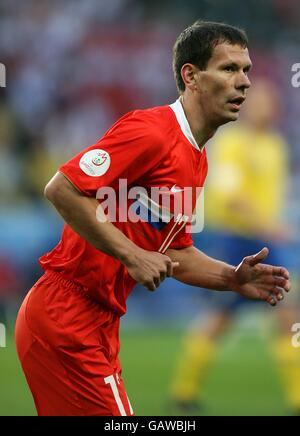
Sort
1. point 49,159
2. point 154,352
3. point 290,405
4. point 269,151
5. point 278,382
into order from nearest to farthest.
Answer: point 290,405, point 269,151, point 278,382, point 154,352, point 49,159

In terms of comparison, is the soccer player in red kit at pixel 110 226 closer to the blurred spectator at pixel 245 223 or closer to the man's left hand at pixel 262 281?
the man's left hand at pixel 262 281

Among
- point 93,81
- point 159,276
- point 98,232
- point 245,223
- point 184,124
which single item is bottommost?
point 245,223

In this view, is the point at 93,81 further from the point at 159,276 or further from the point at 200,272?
the point at 159,276

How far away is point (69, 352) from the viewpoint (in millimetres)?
3938

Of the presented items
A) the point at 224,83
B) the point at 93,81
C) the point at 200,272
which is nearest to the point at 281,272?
the point at 200,272

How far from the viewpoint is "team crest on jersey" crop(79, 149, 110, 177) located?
12.2ft

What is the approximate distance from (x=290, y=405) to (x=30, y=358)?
12.1 ft

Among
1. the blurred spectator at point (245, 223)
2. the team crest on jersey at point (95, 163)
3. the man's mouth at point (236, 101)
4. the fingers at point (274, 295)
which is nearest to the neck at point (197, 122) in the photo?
the man's mouth at point (236, 101)

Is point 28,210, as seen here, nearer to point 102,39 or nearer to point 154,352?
point 154,352

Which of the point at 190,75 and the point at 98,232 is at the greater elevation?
the point at 190,75

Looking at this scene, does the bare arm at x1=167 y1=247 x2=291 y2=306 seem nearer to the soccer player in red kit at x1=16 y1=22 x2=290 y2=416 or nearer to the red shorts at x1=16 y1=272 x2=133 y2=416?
the soccer player in red kit at x1=16 y1=22 x2=290 y2=416

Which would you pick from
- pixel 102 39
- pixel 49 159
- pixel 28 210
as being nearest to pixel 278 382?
pixel 28 210

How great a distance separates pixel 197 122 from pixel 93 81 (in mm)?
10640

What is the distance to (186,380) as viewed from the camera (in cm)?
745
